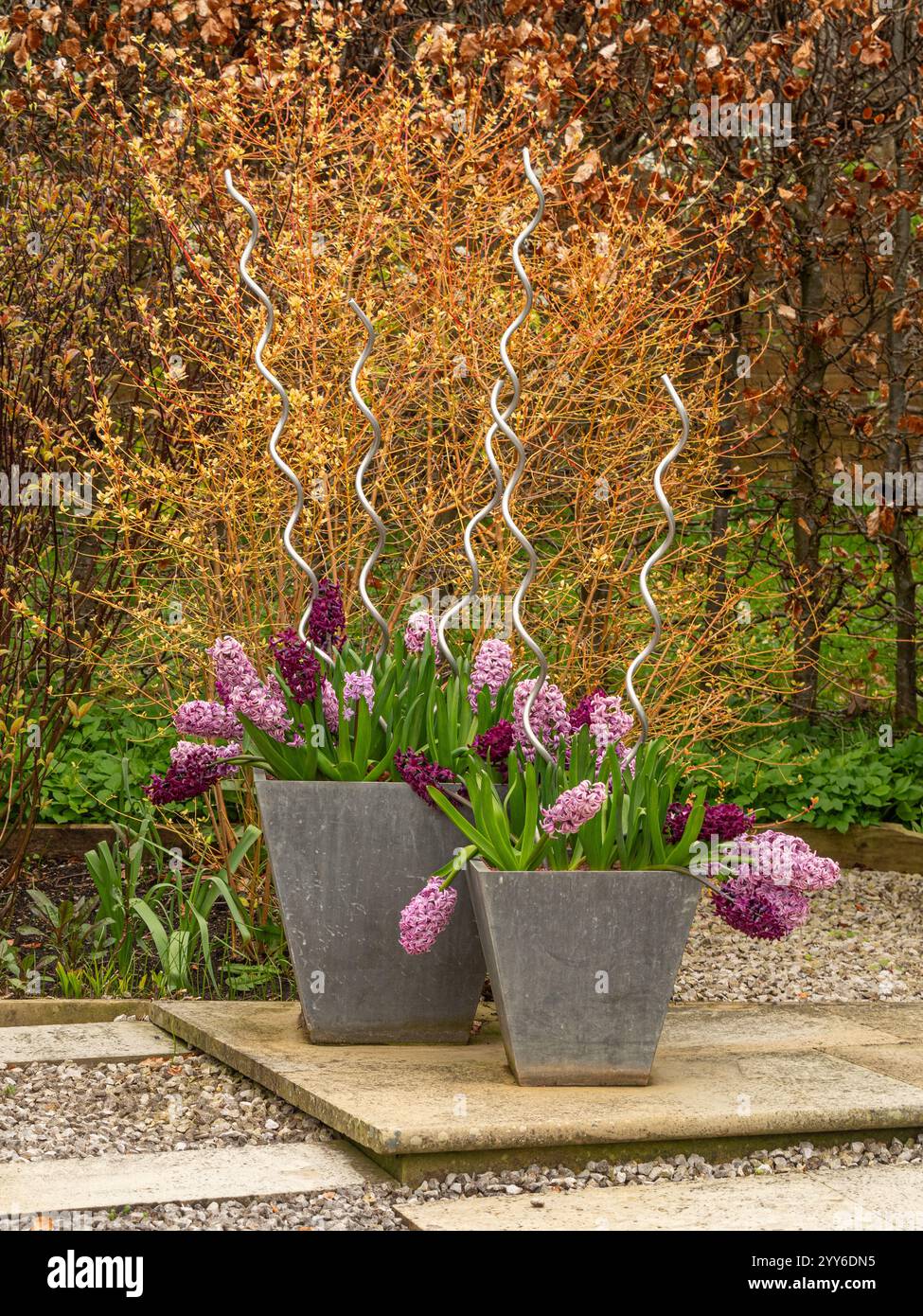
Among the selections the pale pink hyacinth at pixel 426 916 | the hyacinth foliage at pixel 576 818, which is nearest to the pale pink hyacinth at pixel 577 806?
Result: the hyacinth foliage at pixel 576 818

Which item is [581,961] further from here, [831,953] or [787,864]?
[831,953]

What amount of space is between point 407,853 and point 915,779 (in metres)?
3.35

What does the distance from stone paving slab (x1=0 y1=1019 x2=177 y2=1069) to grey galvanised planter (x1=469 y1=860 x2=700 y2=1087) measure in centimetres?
103

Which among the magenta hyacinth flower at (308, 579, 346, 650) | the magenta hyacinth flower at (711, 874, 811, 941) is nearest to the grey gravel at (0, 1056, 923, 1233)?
the magenta hyacinth flower at (711, 874, 811, 941)

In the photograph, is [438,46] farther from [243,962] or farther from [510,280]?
[243,962]

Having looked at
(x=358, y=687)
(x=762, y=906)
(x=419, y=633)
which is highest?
(x=419, y=633)

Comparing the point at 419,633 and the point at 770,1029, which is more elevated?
the point at 419,633

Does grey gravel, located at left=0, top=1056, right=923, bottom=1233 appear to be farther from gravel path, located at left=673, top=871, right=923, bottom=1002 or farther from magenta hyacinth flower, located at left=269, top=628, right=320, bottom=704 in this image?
gravel path, located at left=673, top=871, right=923, bottom=1002

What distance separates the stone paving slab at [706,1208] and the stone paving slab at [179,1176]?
0.68 ft

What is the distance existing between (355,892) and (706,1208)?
1.10 meters

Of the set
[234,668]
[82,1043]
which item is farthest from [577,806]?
[82,1043]

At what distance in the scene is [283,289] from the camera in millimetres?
4562

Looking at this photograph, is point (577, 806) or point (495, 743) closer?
point (577, 806)

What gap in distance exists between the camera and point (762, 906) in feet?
9.87
